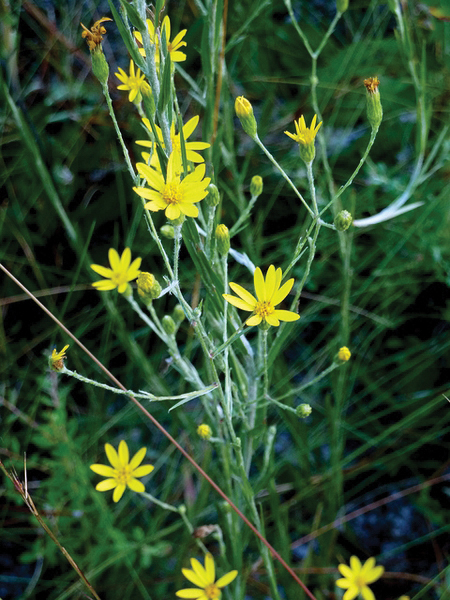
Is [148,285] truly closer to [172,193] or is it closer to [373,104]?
[172,193]

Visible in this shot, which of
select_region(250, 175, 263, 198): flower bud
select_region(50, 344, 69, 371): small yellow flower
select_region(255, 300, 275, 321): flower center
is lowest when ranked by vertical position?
select_region(50, 344, 69, 371): small yellow flower

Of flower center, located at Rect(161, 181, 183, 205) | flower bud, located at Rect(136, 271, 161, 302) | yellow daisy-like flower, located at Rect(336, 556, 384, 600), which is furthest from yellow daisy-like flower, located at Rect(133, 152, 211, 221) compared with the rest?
yellow daisy-like flower, located at Rect(336, 556, 384, 600)

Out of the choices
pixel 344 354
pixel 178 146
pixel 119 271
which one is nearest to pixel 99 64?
pixel 178 146

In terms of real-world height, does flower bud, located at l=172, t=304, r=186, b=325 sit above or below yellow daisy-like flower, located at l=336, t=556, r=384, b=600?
above

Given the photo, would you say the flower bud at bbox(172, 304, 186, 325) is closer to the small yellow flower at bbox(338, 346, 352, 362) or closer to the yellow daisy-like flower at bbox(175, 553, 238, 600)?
the small yellow flower at bbox(338, 346, 352, 362)

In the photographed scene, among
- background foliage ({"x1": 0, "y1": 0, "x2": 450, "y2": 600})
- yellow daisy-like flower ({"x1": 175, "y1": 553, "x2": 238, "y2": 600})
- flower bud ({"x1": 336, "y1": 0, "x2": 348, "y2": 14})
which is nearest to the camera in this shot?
yellow daisy-like flower ({"x1": 175, "y1": 553, "x2": 238, "y2": 600})

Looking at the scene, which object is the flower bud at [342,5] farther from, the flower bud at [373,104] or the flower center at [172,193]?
the flower center at [172,193]

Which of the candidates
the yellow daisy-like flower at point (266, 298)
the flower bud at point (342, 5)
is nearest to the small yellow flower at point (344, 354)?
the yellow daisy-like flower at point (266, 298)

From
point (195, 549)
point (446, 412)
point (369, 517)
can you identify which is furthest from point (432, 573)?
point (195, 549)
